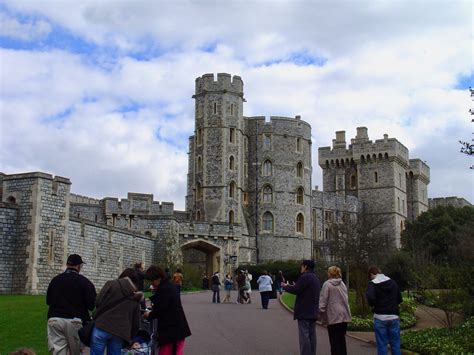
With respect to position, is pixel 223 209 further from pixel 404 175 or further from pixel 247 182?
pixel 404 175

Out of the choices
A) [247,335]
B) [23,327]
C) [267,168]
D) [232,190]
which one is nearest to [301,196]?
[267,168]

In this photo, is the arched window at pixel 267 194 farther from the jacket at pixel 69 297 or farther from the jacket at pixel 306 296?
the jacket at pixel 69 297

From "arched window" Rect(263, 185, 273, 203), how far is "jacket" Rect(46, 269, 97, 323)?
49.1 m

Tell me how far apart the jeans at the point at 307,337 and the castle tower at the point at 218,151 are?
41419mm

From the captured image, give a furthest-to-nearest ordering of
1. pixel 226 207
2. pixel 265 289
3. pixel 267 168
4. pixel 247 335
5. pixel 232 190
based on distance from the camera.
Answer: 1. pixel 267 168
2. pixel 232 190
3. pixel 226 207
4. pixel 265 289
5. pixel 247 335

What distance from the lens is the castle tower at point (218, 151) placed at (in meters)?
52.7

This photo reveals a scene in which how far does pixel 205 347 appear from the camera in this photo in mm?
12711

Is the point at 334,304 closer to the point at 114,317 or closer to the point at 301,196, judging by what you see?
the point at 114,317

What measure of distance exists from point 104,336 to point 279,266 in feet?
141

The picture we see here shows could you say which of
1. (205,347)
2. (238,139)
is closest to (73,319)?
(205,347)

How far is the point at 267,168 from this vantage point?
57.8 metres

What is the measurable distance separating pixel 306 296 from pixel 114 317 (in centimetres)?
360

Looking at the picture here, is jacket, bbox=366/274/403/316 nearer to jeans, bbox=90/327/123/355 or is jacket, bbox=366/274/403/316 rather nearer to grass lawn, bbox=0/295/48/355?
jeans, bbox=90/327/123/355

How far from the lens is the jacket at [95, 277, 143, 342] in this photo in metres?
7.86
